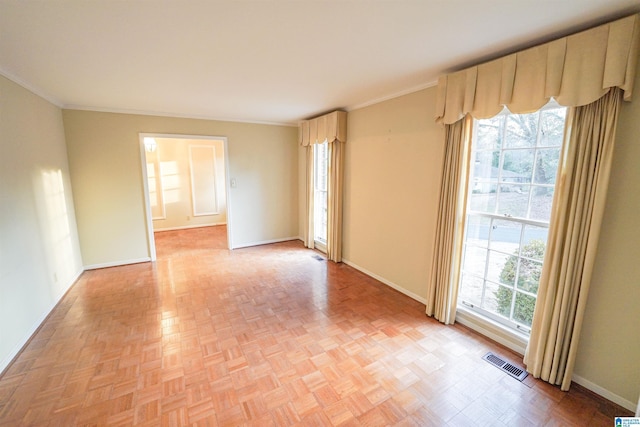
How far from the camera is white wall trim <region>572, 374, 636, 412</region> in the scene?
1766mm

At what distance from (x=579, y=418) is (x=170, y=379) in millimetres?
2841

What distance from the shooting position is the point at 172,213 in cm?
686

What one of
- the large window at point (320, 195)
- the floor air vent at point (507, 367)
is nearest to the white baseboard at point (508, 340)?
the floor air vent at point (507, 367)

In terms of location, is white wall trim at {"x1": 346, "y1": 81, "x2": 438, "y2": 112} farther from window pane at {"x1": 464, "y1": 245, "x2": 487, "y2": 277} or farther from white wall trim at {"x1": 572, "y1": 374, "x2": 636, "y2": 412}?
white wall trim at {"x1": 572, "y1": 374, "x2": 636, "y2": 412}

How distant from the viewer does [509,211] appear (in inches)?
92.8

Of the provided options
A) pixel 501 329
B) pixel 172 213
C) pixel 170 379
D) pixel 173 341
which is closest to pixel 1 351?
pixel 173 341

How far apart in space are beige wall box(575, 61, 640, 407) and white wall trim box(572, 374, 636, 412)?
24mm

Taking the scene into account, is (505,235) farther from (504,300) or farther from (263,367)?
(263,367)

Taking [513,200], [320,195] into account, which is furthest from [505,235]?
[320,195]

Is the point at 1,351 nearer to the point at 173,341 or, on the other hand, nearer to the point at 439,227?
the point at 173,341

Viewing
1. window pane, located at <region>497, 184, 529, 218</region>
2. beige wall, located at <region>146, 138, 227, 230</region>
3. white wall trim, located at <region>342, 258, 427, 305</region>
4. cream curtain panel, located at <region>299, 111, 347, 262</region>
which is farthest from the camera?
beige wall, located at <region>146, 138, 227, 230</region>

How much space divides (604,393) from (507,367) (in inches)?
21.9

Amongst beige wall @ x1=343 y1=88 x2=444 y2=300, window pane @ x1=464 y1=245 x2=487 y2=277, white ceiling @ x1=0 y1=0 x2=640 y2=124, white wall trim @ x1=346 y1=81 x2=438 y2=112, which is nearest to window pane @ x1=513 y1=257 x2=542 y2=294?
window pane @ x1=464 y1=245 x2=487 y2=277

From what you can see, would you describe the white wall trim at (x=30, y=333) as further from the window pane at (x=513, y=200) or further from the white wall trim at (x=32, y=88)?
the window pane at (x=513, y=200)
